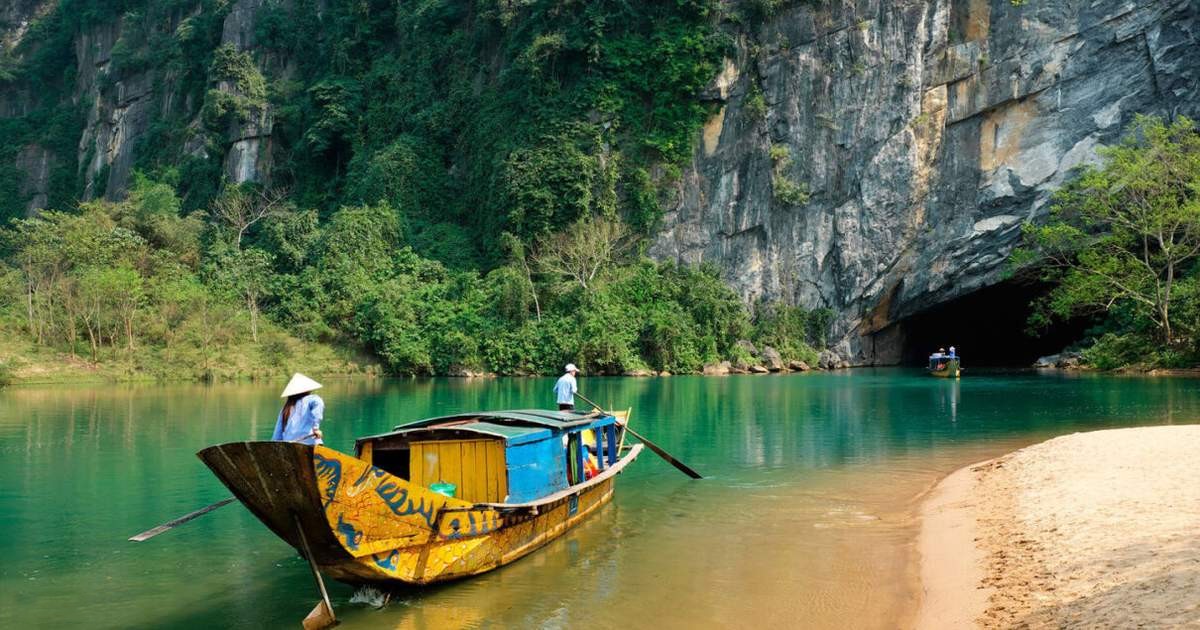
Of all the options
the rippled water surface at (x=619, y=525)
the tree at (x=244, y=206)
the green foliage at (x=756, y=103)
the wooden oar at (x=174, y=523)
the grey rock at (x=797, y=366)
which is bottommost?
the rippled water surface at (x=619, y=525)

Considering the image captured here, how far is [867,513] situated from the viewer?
10047 millimetres

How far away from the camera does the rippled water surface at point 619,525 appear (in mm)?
6875

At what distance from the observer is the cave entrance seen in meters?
43.6

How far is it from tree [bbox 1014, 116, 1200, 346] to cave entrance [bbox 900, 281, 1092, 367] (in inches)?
328

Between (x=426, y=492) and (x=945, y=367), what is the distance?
31.1 m

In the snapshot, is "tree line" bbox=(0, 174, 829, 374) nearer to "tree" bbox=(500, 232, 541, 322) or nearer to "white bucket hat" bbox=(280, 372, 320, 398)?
"tree" bbox=(500, 232, 541, 322)

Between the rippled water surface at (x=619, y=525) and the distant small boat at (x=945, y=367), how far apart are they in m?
10.2

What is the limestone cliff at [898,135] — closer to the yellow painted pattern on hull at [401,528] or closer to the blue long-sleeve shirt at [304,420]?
the yellow painted pattern on hull at [401,528]

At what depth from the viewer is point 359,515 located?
6.33 m

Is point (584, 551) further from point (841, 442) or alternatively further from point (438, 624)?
point (841, 442)

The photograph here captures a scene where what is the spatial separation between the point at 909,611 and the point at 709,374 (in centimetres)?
3201

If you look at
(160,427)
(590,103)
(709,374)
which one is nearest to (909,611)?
(160,427)

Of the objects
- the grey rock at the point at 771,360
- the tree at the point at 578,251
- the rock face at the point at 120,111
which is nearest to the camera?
the tree at the point at 578,251

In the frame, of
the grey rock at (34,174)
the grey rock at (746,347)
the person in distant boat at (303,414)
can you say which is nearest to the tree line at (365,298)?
the grey rock at (746,347)
